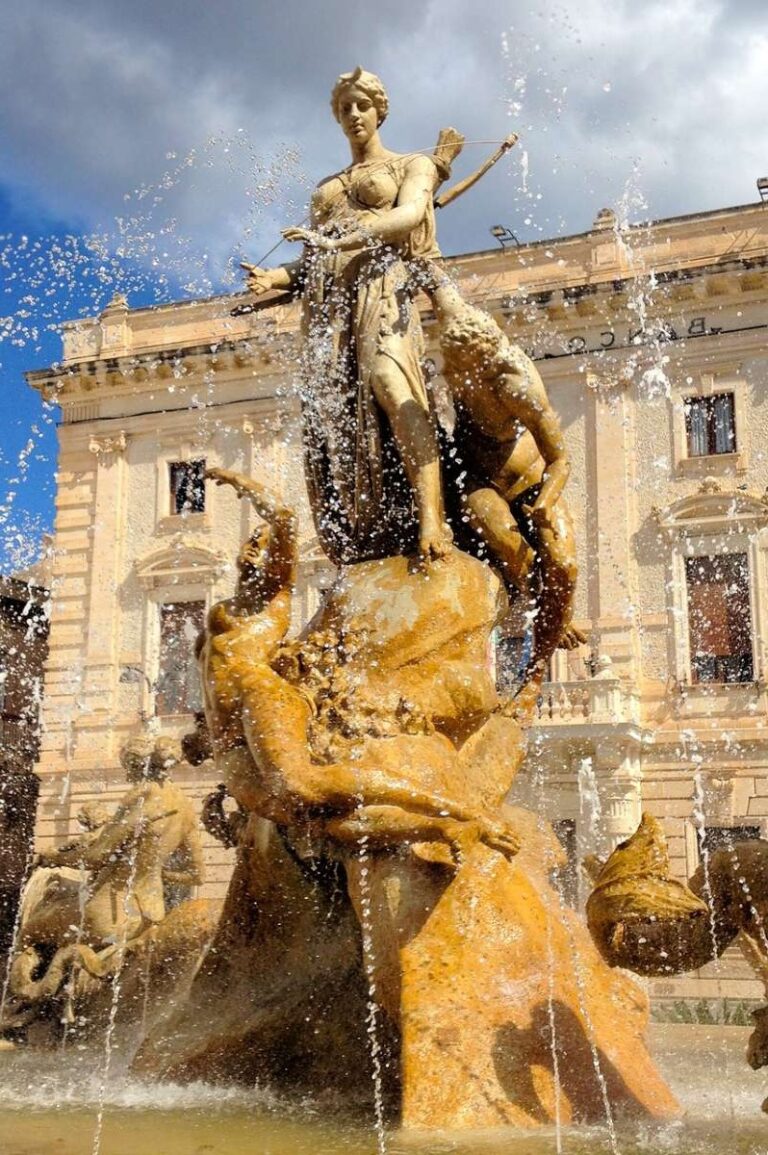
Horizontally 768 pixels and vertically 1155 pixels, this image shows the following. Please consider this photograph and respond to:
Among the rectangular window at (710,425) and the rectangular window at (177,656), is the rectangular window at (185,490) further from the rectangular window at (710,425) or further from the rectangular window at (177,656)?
the rectangular window at (710,425)

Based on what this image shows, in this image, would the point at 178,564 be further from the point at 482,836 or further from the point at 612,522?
the point at 482,836

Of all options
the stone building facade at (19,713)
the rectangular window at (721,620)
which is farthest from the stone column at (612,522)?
the stone building facade at (19,713)

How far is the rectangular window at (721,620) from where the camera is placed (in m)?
22.1

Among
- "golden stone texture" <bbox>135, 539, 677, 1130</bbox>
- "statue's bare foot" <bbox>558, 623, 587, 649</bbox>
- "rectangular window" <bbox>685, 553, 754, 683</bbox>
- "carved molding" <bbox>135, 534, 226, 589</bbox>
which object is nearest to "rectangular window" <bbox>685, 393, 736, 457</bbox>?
"rectangular window" <bbox>685, 553, 754, 683</bbox>

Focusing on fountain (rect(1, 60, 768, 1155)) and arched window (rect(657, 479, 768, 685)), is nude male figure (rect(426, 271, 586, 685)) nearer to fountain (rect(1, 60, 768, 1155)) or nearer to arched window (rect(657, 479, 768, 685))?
fountain (rect(1, 60, 768, 1155))

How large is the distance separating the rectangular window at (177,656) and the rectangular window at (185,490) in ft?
6.45

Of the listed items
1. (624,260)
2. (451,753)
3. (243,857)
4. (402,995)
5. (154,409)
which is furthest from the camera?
(154,409)

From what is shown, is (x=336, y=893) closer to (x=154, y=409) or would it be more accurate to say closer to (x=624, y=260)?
(x=624, y=260)

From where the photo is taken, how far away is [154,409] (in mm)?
26688

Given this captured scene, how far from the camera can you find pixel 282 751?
15.3ft

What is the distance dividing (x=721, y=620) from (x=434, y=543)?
17.6m

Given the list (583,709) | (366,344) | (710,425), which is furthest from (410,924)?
(710,425)

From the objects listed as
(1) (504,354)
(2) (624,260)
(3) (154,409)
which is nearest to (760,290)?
(2) (624,260)

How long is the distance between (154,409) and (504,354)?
Answer: 21509mm
